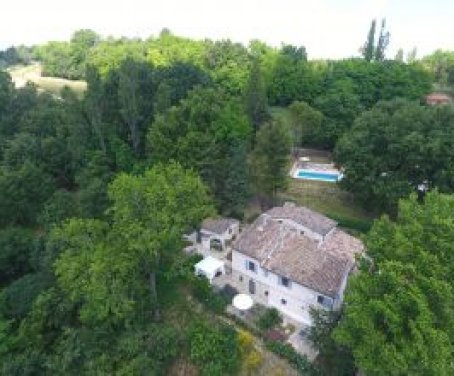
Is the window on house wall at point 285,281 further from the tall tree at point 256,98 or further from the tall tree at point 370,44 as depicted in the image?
the tall tree at point 370,44

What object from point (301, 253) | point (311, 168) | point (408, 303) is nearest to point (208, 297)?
point (301, 253)

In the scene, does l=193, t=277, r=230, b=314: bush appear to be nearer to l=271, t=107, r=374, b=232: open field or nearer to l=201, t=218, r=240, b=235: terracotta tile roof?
l=201, t=218, r=240, b=235: terracotta tile roof

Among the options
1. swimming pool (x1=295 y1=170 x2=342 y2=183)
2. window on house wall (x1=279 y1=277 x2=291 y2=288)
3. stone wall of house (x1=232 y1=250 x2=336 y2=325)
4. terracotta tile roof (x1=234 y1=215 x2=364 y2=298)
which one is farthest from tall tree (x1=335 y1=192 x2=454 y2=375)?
swimming pool (x1=295 y1=170 x2=342 y2=183)

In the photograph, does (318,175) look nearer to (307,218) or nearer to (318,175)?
(318,175)

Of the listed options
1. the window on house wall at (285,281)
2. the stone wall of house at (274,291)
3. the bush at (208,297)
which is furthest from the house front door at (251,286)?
the window on house wall at (285,281)

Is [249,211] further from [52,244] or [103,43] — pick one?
[103,43]

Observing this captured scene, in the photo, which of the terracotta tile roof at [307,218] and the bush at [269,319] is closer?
the bush at [269,319]

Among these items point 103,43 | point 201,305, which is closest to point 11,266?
point 201,305
